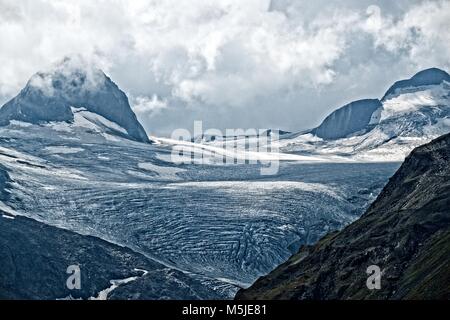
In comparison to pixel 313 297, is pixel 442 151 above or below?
above

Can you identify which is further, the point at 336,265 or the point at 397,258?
the point at 336,265
